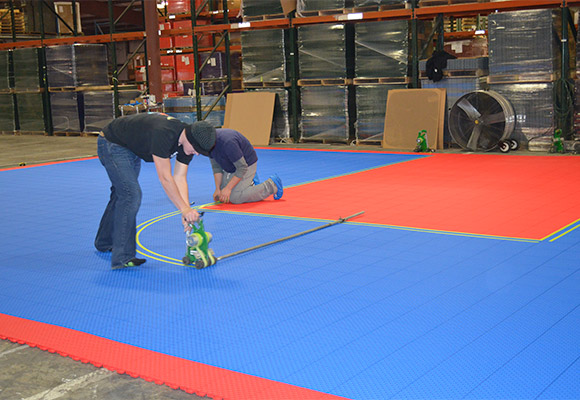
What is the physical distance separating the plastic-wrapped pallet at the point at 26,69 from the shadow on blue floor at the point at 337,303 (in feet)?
49.5

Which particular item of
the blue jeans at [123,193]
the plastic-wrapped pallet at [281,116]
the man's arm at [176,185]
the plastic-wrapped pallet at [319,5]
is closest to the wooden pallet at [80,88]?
the plastic-wrapped pallet at [281,116]

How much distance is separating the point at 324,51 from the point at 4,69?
11902 millimetres

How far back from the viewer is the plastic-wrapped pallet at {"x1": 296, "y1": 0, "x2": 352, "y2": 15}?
51.6 ft

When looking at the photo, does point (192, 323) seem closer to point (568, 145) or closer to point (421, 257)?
point (421, 257)

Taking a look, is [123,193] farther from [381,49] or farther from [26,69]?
[26,69]

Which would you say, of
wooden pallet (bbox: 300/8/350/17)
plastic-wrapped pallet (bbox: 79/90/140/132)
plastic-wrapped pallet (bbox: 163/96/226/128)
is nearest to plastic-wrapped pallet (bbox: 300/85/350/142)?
wooden pallet (bbox: 300/8/350/17)

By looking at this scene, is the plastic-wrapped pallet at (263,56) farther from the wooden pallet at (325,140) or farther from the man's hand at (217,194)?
the man's hand at (217,194)

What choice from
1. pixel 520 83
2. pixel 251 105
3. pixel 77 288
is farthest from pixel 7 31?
pixel 77 288

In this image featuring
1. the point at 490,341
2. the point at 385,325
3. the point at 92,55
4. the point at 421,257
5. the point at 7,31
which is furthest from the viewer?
the point at 7,31

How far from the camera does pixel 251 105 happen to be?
1738cm

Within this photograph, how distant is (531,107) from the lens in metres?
13.6

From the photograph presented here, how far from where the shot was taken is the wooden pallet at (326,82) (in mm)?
16000

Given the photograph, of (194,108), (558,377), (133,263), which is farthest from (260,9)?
(558,377)

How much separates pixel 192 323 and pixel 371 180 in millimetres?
6465
